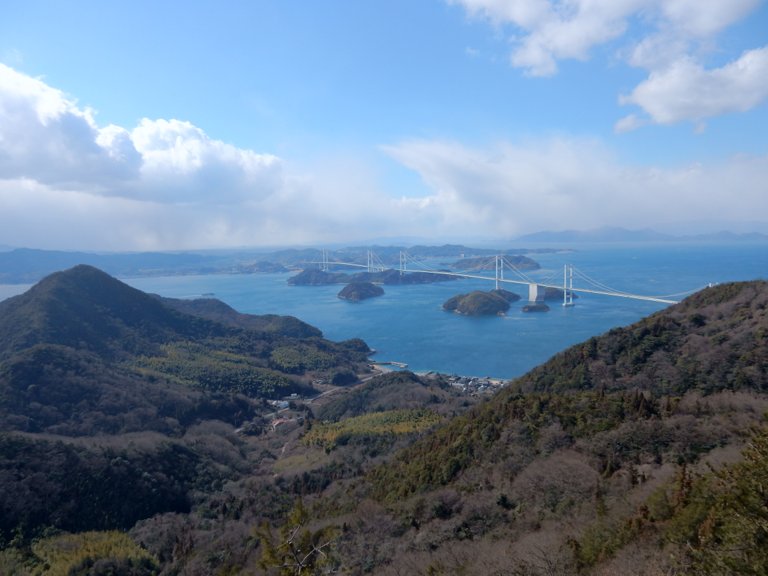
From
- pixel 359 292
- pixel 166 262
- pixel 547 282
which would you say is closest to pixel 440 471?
pixel 359 292

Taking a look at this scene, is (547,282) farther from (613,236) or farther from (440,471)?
(613,236)

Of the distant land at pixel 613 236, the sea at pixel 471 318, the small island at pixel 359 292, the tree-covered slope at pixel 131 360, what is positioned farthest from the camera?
the distant land at pixel 613 236

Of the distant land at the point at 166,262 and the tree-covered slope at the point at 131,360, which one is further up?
the distant land at the point at 166,262

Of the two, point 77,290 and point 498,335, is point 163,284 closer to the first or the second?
point 77,290

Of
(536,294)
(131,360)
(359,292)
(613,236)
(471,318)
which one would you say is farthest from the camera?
(613,236)

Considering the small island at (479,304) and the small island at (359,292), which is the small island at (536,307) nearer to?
the small island at (479,304)

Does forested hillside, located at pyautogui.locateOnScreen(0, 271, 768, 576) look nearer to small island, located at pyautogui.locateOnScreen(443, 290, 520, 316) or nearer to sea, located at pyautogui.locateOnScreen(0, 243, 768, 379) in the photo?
sea, located at pyautogui.locateOnScreen(0, 243, 768, 379)

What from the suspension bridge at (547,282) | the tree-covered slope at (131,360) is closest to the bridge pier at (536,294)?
the suspension bridge at (547,282)
